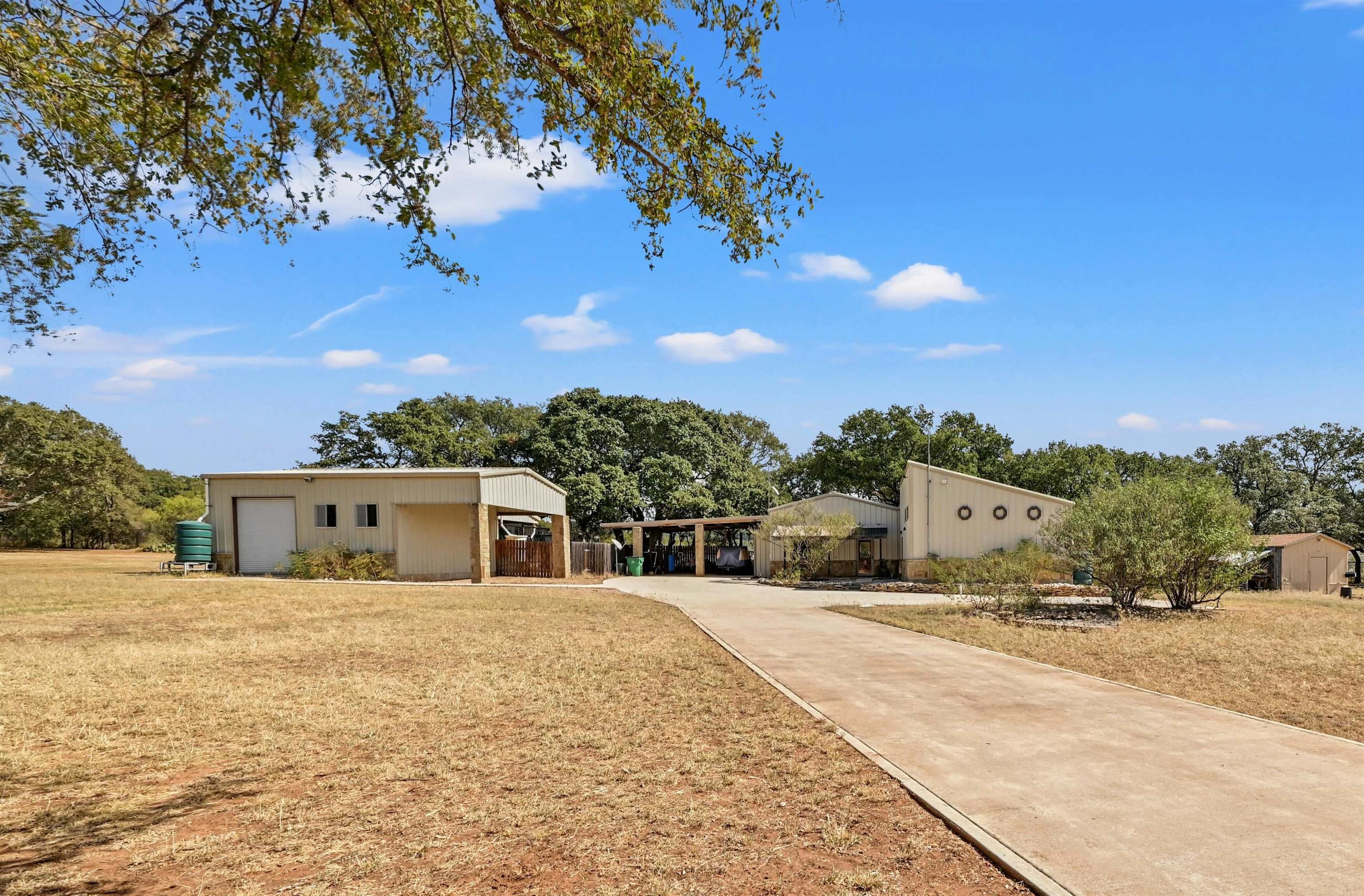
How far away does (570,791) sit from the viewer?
4.78m

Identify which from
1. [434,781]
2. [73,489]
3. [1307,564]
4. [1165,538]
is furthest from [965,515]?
[73,489]

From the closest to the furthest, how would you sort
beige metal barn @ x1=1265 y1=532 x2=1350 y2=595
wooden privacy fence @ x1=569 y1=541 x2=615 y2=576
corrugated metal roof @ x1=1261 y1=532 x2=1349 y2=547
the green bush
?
the green bush < beige metal barn @ x1=1265 y1=532 x2=1350 y2=595 < corrugated metal roof @ x1=1261 y1=532 x2=1349 y2=547 < wooden privacy fence @ x1=569 y1=541 x2=615 y2=576

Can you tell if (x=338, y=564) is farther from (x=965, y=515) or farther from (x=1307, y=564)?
(x=1307, y=564)

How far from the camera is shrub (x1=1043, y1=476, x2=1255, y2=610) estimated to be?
15.7m

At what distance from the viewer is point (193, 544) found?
25.6 m

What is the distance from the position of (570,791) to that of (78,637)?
31.6ft

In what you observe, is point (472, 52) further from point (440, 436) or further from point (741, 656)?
point (440, 436)

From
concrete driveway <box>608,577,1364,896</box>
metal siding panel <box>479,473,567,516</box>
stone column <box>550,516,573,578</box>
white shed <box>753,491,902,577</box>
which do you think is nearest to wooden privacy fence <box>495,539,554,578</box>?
stone column <box>550,516,573,578</box>

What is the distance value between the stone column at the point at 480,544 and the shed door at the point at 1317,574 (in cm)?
3014

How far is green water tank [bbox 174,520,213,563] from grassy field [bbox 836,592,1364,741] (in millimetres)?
21127

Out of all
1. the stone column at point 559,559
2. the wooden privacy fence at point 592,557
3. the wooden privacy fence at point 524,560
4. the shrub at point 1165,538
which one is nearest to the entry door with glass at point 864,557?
the wooden privacy fence at point 592,557

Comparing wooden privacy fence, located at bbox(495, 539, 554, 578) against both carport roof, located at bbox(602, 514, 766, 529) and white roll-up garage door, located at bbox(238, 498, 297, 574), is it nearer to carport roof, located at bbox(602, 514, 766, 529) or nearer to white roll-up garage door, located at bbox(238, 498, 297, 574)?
carport roof, located at bbox(602, 514, 766, 529)

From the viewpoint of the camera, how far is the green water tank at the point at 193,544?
25531 millimetres

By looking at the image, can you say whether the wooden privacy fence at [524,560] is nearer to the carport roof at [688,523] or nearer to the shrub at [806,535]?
the carport roof at [688,523]
